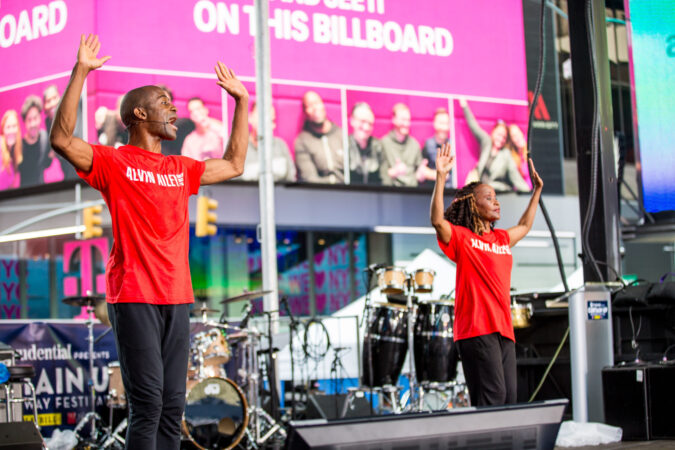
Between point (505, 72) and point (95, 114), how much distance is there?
1028 centimetres

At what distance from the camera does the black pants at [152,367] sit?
3.58m

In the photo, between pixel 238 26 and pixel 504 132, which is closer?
pixel 238 26

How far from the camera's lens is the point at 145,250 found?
3730 mm

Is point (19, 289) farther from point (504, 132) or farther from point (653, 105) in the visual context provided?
point (653, 105)

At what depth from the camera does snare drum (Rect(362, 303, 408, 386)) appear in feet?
34.3

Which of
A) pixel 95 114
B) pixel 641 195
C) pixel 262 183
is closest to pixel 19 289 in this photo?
pixel 95 114

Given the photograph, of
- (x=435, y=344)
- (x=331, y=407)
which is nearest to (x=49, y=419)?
(x=331, y=407)

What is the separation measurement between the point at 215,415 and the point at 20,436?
12.0 feet

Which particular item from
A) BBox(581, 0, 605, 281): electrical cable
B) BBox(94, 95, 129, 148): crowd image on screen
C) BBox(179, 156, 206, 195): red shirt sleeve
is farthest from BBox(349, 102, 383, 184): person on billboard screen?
BBox(179, 156, 206, 195): red shirt sleeve

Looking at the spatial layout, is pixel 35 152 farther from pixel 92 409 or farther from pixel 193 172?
pixel 193 172

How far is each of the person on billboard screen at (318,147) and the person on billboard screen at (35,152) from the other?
5099 mm

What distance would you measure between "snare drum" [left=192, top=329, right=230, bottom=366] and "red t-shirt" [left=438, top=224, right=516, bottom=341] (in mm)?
4450

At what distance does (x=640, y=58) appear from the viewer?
9.30m

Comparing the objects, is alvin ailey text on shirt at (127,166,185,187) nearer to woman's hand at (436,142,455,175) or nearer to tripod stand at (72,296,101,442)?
woman's hand at (436,142,455,175)
